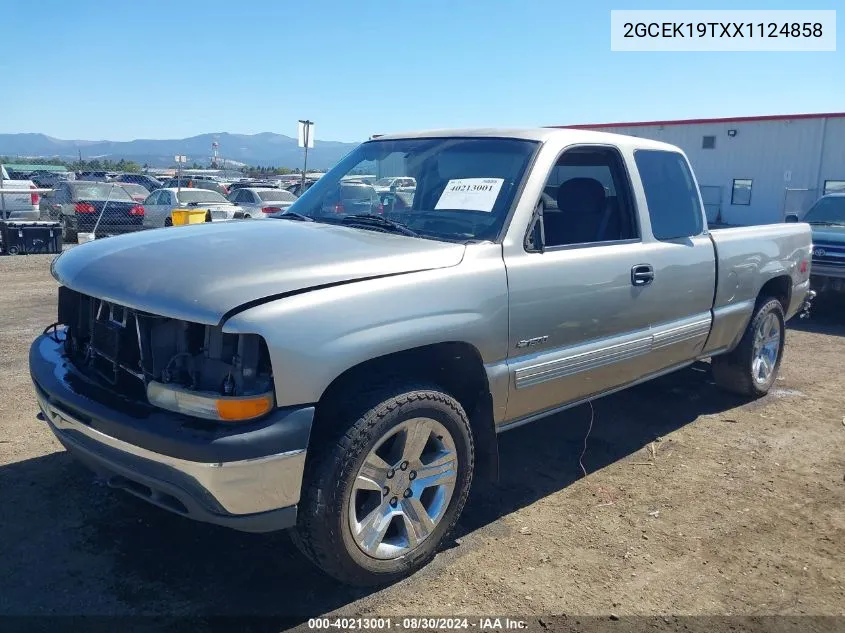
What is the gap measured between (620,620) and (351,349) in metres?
1.55

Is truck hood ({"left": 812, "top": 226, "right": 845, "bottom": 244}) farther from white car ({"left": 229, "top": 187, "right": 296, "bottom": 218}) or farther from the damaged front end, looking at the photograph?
white car ({"left": 229, "top": 187, "right": 296, "bottom": 218})

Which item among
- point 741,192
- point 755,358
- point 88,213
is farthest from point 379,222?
point 741,192

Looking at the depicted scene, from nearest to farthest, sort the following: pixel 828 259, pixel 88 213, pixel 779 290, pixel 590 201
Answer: pixel 590 201 → pixel 779 290 → pixel 828 259 → pixel 88 213

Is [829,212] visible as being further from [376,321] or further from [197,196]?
[197,196]

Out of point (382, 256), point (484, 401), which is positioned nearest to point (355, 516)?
point (484, 401)

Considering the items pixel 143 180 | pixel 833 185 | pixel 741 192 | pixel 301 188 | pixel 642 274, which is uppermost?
pixel 833 185

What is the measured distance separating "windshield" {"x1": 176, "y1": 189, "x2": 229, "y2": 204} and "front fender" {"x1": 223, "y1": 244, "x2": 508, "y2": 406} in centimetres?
1622

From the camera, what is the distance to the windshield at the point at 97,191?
18453 mm

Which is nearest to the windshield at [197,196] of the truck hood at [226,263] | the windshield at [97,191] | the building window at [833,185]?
the windshield at [97,191]

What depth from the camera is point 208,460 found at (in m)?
2.54

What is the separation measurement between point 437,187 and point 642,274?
1.29m

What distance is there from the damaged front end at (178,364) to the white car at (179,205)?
46.3 feet

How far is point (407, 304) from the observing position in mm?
2998

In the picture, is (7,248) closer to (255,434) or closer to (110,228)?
(110,228)
